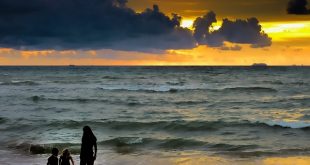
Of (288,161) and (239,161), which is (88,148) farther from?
(288,161)

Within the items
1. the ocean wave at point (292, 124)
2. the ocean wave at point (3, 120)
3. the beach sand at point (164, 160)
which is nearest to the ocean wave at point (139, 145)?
the beach sand at point (164, 160)

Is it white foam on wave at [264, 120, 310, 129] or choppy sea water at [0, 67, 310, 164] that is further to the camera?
white foam on wave at [264, 120, 310, 129]

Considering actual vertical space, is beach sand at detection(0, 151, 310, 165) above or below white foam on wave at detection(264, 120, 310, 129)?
below

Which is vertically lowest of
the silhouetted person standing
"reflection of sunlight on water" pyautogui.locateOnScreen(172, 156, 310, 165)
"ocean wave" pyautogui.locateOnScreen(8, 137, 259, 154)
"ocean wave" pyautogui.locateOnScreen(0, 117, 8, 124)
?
"ocean wave" pyautogui.locateOnScreen(8, 137, 259, 154)

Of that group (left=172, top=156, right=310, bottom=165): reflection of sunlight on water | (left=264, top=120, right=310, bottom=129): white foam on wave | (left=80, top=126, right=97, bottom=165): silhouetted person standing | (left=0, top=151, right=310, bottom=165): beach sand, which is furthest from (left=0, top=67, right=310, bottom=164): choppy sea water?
(left=80, top=126, right=97, bottom=165): silhouetted person standing

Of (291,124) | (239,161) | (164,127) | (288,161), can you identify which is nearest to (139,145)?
(164,127)

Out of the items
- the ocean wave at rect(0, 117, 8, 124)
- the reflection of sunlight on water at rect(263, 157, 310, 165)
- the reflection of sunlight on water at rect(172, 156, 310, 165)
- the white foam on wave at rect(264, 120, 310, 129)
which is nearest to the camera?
the reflection of sunlight on water at rect(263, 157, 310, 165)

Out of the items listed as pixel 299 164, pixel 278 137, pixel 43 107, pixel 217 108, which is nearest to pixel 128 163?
pixel 299 164

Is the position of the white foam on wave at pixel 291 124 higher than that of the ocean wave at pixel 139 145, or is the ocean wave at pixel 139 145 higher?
the white foam on wave at pixel 291 124

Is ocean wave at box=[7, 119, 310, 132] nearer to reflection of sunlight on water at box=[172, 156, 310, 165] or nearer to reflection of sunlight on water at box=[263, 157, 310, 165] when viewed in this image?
reflection of sunlight on water at box=[172, 156, 310, 165]

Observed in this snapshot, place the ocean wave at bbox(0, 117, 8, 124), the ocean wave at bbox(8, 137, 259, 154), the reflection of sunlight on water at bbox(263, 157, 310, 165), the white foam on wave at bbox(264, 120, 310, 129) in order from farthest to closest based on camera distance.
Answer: the ocean wave at bbox(0, 117, 8, 124)
the white foam on wave at bbox(264, 120, 310, 129)
the ocean wave at bbox(8, 137, 259, 154)
the reflection of sunlight on water at bbox(263, 157, 310, 165)

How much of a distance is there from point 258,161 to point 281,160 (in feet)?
2.85

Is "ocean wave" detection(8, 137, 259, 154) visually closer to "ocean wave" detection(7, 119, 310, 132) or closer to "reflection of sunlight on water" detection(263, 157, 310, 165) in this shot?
"reflection of sunlight on water" detection(263, 157, 310, 165)

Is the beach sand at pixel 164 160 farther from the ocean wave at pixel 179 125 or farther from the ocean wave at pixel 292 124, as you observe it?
the ocean wave at pixel 292 124
